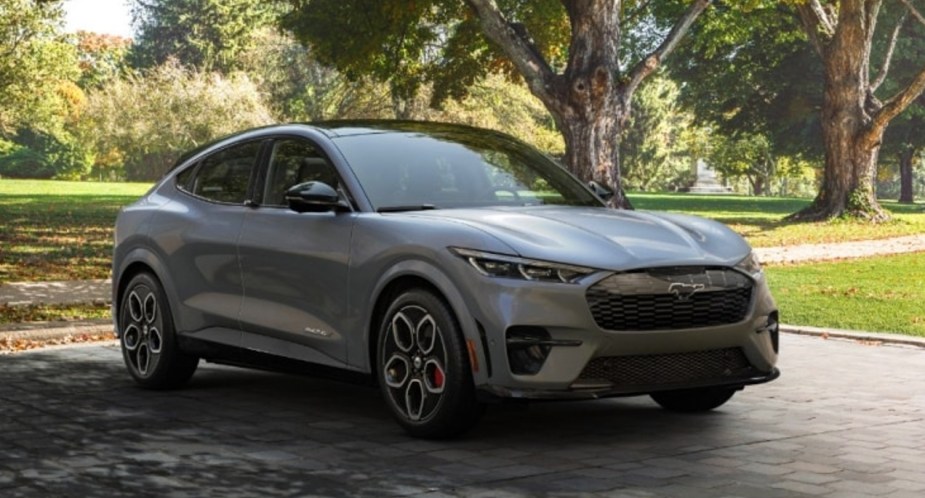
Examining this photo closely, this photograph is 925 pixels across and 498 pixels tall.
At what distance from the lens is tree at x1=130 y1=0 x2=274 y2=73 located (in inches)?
3829

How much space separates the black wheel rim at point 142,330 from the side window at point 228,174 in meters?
0.75

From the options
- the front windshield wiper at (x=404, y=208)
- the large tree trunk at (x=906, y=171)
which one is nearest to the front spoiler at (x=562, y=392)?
the front windshield wiper at (x=404, y=208)

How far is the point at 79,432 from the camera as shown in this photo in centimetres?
796

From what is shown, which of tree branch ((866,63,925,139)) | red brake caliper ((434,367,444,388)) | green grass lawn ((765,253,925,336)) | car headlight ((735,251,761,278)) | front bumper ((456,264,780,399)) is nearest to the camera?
front bumper ((456,264,780,399))

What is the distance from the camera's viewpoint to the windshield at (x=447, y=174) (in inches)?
323

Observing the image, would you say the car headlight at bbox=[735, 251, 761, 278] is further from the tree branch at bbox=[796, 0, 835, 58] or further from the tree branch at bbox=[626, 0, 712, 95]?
the tree branch at bbox=[796, 0, 835, 58]

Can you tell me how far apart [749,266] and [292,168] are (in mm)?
2731

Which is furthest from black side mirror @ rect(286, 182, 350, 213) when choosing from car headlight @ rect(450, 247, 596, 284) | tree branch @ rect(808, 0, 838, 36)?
tree branch @ rect(808, 0, 838, 36)

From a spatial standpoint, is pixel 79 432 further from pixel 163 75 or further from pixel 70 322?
pixel 163 75

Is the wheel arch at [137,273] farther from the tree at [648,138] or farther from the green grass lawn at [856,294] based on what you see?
the tree at [648,138]

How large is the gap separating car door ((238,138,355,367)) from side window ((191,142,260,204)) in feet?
0.80

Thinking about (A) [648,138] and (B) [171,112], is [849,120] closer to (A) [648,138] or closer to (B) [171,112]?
(B) [171,112]

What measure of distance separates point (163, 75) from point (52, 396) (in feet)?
239

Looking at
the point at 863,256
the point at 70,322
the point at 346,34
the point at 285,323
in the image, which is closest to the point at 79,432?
the point at 285,323
